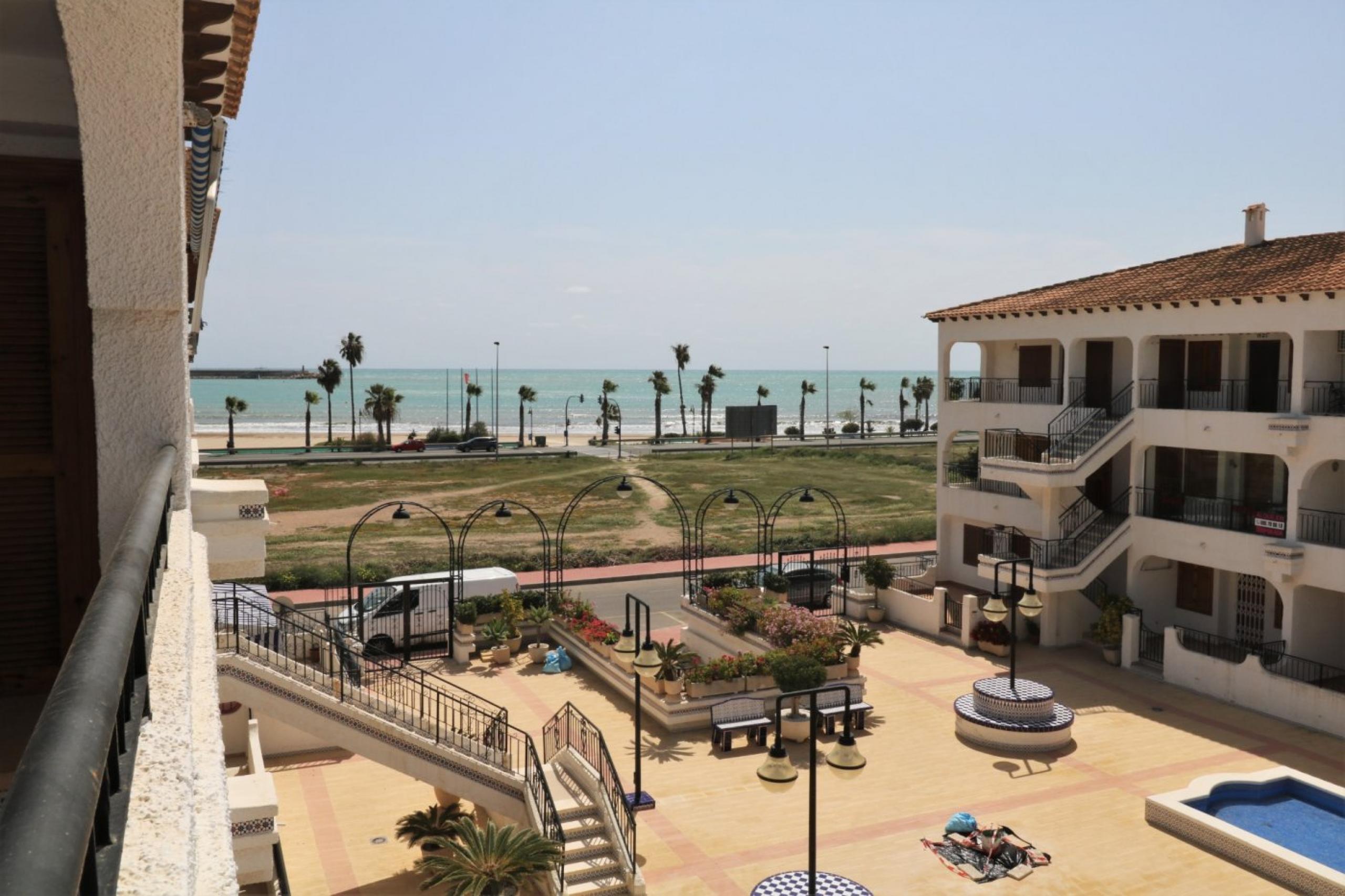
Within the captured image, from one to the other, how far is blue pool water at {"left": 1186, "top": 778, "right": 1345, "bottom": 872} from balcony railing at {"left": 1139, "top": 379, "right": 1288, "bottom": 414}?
997cm

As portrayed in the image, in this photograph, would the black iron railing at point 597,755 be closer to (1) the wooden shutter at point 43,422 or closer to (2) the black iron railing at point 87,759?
(1) the wooden shutter at point 43,422

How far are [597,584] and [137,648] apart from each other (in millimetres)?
35113

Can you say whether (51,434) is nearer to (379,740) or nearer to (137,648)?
(137,648)

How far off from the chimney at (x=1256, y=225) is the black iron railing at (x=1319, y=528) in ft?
31.0

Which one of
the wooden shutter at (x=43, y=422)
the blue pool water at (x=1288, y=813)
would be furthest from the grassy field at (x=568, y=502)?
the wooden shutter at (x=43, y=422)

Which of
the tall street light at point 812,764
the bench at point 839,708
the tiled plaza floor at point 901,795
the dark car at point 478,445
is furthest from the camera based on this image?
the dark car at point 478,445

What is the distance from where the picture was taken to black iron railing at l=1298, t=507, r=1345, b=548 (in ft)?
74.4

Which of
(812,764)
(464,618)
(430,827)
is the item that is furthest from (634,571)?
(812,764)

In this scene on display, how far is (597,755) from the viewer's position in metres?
18.4

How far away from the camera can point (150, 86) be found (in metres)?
4.55

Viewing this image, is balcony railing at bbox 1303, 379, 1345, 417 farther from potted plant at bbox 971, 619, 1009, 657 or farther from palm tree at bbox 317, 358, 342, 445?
palm tree at bbox 317, 358, 342, 445

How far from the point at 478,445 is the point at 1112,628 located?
219ft

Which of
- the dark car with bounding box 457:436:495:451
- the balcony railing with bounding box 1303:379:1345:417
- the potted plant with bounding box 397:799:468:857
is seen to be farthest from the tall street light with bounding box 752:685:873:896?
the dark car with bounding box 457:436:495:451

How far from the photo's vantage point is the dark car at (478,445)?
85.8 m
